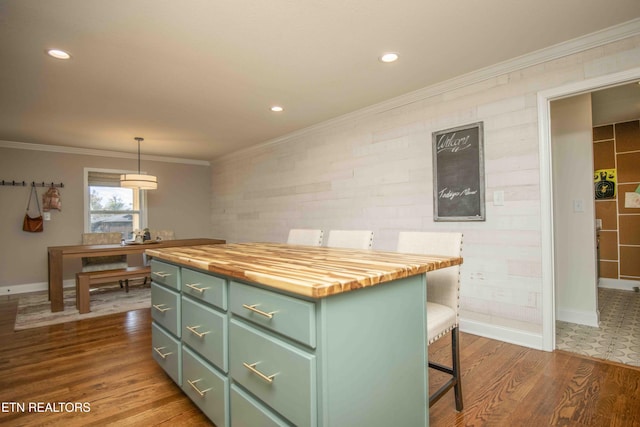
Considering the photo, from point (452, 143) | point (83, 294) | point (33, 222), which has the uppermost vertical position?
point (452, 143)

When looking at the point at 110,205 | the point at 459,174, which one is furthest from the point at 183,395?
the point at 110,205

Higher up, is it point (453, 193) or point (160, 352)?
point (453, 193)

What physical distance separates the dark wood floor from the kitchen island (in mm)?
450

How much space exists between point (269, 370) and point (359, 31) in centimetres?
218

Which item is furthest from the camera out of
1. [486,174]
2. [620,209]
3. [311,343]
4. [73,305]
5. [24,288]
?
[24,288]

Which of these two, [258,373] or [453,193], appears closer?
[258,373]

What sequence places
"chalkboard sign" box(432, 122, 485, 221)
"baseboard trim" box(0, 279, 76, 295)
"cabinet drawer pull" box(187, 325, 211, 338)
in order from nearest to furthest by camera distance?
1. "cabinet drawer pull" box(187, 325, 211, 338)
2. "chalkboard sign" box(432, 122, 485, 221)
3. "baseboard trim" box(0, 279, 76, 295)

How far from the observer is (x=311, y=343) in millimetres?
994

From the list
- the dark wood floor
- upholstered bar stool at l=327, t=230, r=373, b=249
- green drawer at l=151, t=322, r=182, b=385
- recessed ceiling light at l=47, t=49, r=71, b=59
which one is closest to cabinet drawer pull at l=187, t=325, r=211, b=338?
Answer: green drawer at l=151, t=322, r=182, b=385

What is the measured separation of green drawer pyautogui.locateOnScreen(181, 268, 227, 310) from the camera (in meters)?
1.45

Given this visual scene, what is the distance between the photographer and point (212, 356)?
1.52m

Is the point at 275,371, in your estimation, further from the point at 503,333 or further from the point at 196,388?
the point at 503,333

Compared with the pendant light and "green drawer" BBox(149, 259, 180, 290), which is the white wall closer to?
"green drawer" BBox(149, 259, 180, 290)

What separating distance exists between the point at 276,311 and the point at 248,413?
0.51 metres
